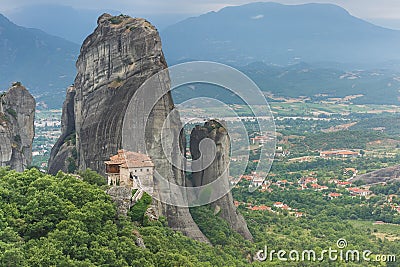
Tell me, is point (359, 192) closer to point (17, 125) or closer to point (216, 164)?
point (216, 164)

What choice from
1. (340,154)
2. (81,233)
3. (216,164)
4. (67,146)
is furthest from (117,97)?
(340,154)

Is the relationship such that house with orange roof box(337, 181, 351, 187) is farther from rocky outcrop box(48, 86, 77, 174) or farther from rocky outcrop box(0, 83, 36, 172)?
rocky outcrop box(0, 83, 36, 172)

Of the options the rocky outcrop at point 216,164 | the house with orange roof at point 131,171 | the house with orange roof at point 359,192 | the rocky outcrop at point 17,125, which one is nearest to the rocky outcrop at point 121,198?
the house with orange roof at point 131,171

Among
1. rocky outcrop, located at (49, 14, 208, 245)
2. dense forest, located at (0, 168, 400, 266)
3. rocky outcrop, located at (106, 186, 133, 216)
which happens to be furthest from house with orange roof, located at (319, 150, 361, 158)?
rocky outcrop, located at (106, 186, 133, 216)

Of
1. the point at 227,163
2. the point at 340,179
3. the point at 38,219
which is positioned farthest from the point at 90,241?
the point at 340,179

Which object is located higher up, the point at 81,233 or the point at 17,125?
the point at 17,125

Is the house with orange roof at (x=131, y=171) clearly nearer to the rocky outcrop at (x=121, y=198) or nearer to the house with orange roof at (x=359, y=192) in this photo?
the rocky outcrop at (x=121, y=198)
